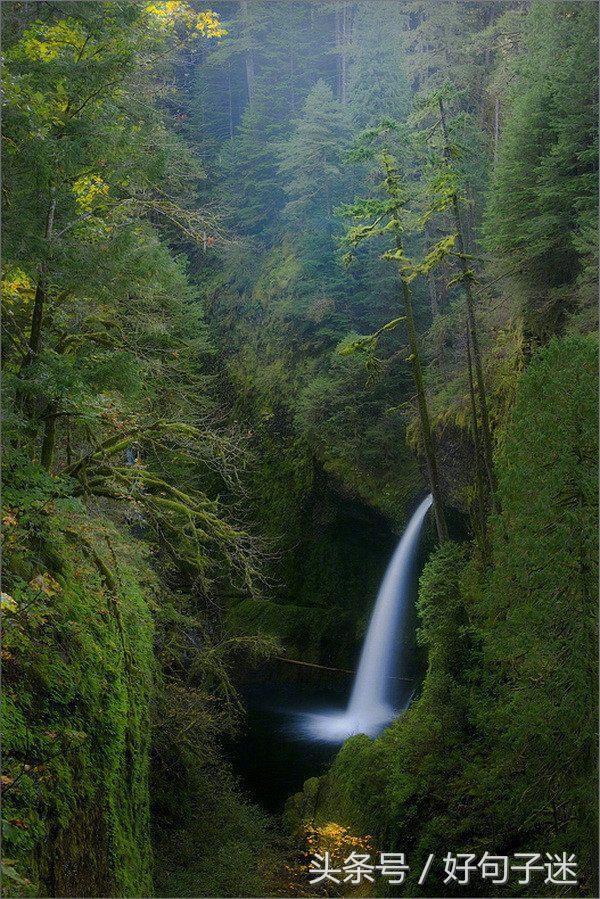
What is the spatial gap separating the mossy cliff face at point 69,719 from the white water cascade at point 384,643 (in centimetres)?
1041

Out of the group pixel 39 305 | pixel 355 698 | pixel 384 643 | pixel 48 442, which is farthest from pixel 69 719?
pixel 384 643

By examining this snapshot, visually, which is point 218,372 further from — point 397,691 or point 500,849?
point 500,849

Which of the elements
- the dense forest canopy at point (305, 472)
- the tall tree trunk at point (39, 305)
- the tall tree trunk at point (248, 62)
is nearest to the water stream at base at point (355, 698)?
the dense forest canopy at point (305, 472)

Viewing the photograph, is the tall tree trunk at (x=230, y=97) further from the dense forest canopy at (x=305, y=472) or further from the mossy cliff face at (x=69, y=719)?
the mossy cliff face at (x=69, y=719)

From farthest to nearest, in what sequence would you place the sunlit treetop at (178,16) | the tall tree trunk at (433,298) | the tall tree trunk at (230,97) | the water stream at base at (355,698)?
the tall tree trunk at (230,97) → the tall tree trunk at (433,298) → the water stream at base at (355,698) → the sunlit treetop at (178,16)

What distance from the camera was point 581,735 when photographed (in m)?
7.46

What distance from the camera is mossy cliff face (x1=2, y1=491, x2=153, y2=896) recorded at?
4.88 m

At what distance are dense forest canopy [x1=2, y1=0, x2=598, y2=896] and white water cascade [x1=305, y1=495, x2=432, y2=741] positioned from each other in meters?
0.82

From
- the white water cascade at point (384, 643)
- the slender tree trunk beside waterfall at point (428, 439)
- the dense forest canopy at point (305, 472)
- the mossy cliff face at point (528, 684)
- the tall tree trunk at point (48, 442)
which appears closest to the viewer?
the dense forest canopy at point (305, 472)

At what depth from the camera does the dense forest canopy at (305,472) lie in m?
6.40

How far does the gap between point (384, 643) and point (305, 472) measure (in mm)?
5918

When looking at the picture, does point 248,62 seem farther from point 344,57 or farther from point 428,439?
point 428,439

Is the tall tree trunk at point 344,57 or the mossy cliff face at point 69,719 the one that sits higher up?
the tall tree trunk at point 344,57

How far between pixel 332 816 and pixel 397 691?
20.8ft
